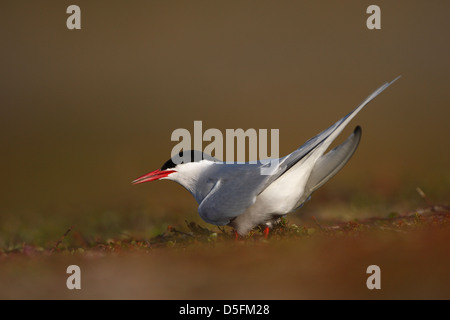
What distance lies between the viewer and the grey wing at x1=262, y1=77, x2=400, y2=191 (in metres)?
3.67

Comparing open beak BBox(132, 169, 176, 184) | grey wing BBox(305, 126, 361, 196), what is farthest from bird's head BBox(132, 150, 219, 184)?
grey wing BBox(305, 126, 361, 196)

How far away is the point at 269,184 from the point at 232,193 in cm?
31

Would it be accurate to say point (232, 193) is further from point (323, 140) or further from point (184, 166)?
point (323, 140)

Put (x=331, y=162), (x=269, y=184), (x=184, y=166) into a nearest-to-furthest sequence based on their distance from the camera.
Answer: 1. (x=269, y=184)
2. (x=331, y=162)
3. (x=184, y=166)

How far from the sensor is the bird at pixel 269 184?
3.98m

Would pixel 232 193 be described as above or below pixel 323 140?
below

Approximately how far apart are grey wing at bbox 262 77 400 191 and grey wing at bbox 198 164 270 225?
0.16m

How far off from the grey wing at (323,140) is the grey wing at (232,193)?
0.52 feet

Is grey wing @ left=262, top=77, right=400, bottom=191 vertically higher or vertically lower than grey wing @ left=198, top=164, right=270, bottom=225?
higher

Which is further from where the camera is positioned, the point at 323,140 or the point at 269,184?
the point at 269,184

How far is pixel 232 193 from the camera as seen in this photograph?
4.08 metres

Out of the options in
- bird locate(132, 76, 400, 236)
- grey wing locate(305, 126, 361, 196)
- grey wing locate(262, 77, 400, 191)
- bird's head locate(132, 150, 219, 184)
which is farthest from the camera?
bird's head locate(132, 150, 219, 184)

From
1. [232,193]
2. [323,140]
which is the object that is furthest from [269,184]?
[323,140]

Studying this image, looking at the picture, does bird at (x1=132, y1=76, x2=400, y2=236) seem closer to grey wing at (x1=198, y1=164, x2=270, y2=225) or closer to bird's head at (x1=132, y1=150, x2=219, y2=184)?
grey wing at (x1=198, y1=164, x2=270, y2=225)
